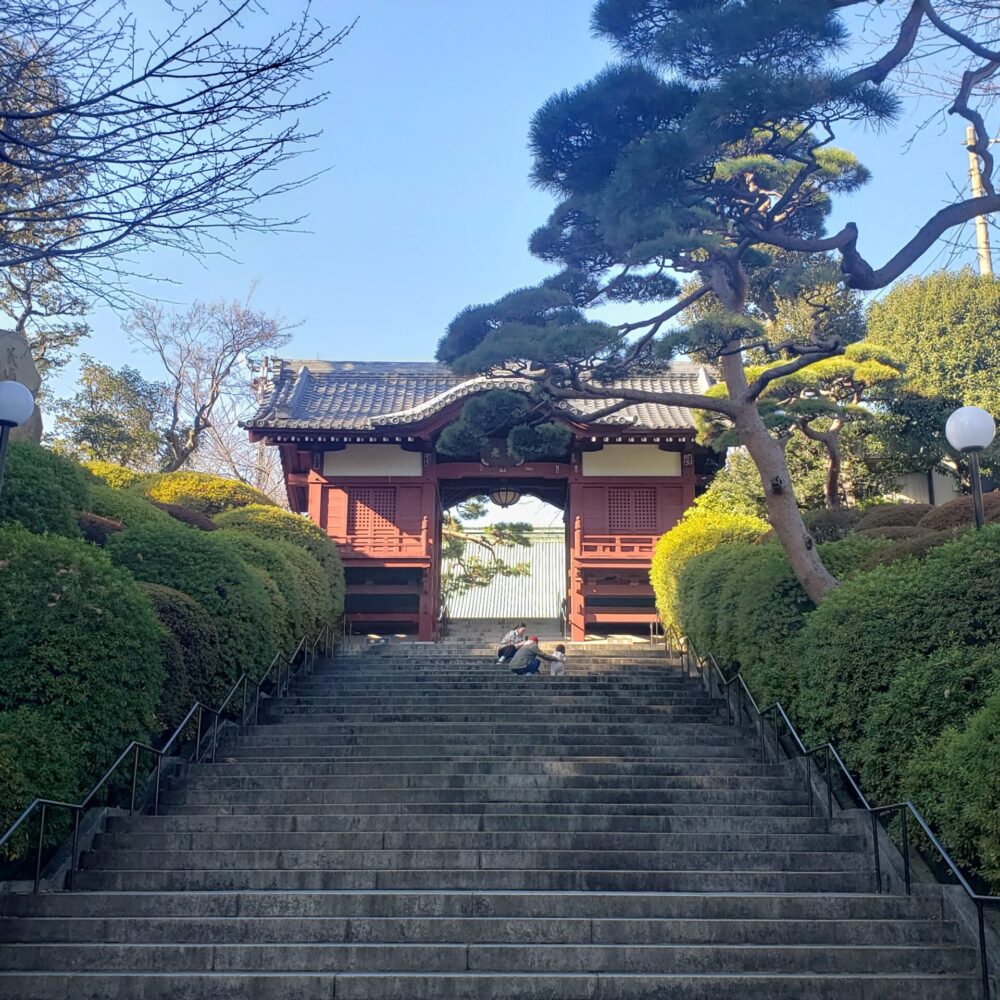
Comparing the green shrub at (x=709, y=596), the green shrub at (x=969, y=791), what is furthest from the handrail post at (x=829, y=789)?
the green shrub at (x=709, y=596)

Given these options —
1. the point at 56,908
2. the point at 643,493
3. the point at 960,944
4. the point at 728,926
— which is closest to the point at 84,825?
the point at 56,908

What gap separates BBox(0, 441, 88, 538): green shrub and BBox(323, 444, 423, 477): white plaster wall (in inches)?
392

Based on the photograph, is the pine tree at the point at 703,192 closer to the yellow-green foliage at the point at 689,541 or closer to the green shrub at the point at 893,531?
the green shrub at the point at 893,531

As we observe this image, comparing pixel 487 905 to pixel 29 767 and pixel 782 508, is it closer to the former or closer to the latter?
pixel 29 767

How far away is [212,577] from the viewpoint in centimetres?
1105

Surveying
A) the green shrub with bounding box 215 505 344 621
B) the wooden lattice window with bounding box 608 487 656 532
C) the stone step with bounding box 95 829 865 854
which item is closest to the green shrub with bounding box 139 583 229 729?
the stone step with bounding box 95 829 865 854

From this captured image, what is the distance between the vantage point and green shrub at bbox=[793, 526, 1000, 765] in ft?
25.5

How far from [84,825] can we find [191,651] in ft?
7.57

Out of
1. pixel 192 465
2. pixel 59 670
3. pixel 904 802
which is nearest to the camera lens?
pixel 904 802

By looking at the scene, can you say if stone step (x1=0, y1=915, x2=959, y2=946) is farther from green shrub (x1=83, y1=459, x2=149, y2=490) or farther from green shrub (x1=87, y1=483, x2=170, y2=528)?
green shrub (x1=83, y1=459, x2=149, y2=490)

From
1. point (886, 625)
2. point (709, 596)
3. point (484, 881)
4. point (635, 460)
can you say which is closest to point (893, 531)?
point (709, 596)

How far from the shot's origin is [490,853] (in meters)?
7.81

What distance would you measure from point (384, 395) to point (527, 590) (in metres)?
13.7

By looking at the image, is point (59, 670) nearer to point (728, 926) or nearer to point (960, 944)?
point (728, 926)
